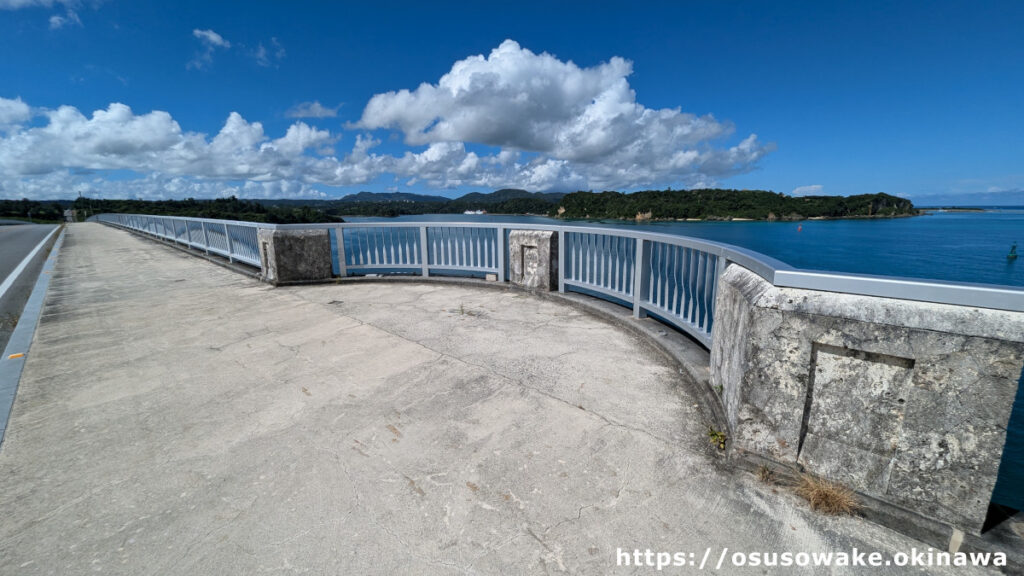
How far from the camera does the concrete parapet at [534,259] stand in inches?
249

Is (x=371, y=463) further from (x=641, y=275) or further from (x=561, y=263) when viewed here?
(x=561, y=263)

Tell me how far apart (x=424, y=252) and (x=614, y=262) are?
3950mm

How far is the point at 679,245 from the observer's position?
4.07 meters

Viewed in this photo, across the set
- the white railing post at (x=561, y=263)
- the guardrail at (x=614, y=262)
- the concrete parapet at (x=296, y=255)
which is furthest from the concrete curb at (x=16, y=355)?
the white railing post at (x=561, y=263)

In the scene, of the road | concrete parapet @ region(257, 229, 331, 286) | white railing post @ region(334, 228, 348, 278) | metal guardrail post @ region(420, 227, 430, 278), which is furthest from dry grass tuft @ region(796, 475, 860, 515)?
concrete parapet @ region(257, 229, 331, 286)

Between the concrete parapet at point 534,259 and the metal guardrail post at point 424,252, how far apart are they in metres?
1.99

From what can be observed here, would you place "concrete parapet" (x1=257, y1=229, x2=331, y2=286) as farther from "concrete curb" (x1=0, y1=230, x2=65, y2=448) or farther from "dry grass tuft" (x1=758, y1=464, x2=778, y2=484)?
"dry grass tuft" (x1=758, y1=464, x2=778, y2=484)

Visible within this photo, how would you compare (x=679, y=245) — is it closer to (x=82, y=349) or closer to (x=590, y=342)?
(x=590, y=342)

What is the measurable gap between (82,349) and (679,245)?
21.1 ft

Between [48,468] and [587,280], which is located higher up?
[587,280]

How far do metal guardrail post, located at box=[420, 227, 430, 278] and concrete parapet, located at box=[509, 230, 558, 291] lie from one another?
78.4 inches

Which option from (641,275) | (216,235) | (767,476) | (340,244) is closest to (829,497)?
(767,476)

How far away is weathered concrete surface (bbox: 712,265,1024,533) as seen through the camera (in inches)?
65.5

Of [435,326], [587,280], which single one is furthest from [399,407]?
[587,280]
